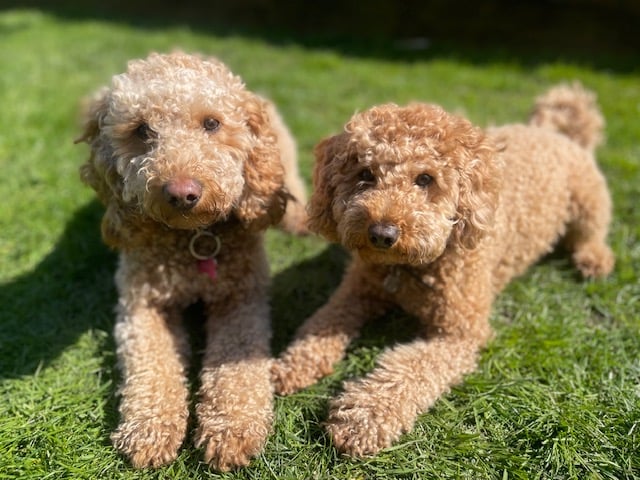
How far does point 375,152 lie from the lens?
2.39 m

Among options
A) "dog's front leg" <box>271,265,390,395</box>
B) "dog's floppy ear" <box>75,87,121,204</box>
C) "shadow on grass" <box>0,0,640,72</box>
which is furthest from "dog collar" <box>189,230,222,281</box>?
"shadow on grass" <box>0,0,640,72</box>

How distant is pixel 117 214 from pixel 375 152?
1.30 metres

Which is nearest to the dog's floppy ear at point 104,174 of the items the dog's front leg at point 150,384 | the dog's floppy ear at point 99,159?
the dog's floppy ear at point 99,159

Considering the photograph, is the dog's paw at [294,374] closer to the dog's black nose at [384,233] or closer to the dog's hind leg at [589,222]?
the dog's black nose at [384,233]

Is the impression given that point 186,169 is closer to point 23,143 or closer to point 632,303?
point 632,303

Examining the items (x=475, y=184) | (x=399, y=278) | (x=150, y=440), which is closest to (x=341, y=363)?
(x=399, y=278)

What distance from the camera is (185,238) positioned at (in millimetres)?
2838

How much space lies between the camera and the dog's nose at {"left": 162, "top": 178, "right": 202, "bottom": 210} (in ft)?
7.45

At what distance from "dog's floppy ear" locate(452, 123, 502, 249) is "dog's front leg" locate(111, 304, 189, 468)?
1.53 m

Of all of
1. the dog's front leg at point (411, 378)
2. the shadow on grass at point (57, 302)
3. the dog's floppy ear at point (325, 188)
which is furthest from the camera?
the shadow on grass at point (57, 302)

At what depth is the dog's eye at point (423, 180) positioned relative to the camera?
2.39 m

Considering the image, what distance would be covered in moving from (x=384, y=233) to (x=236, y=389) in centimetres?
101

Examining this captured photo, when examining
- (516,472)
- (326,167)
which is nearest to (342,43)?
(326,167)

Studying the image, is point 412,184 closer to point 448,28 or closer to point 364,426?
point 364,426
